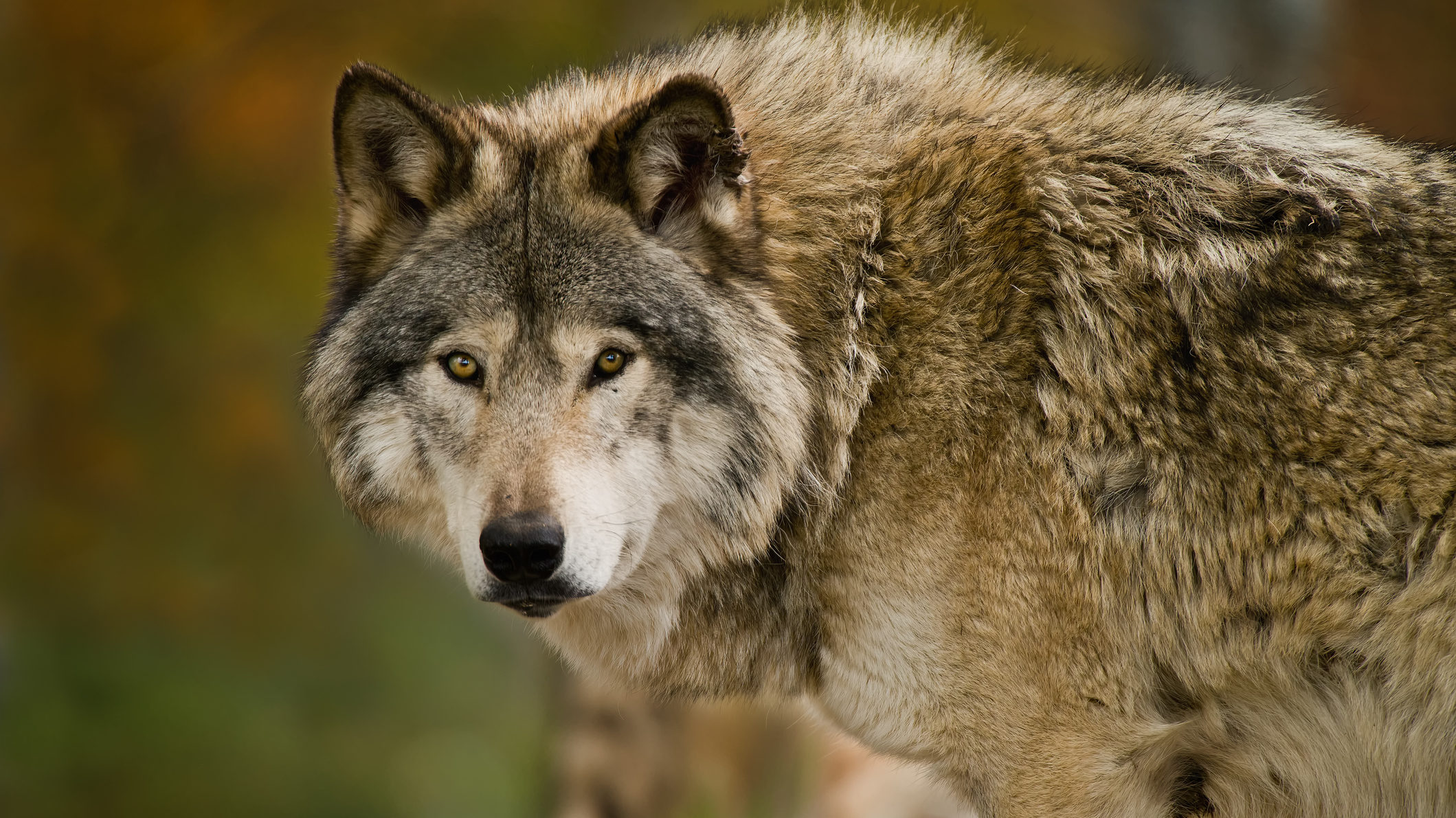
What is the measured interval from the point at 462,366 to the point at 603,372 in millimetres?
381

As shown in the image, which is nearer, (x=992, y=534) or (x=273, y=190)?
(x=992, y=534)

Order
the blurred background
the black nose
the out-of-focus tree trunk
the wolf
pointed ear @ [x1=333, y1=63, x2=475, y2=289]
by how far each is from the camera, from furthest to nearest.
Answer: the blurred background, the out-of-focus tree trunk, pointed ear @ [x1=333, y1=63, x2=475, y2=289], the wolf, the black nose

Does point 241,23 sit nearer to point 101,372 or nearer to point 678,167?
point 101,372

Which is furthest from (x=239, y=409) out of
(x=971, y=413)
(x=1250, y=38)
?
(x=971, y=413)

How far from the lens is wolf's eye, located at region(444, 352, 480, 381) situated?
3.13 metres

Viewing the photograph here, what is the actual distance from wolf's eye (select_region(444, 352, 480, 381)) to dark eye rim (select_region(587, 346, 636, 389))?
305 millimetres

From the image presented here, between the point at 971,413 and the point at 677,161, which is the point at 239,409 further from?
the point at 971,413

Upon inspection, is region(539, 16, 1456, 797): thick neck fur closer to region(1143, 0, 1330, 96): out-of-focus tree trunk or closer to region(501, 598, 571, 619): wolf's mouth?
region(501, 598, 571, 619): wolf's mouth

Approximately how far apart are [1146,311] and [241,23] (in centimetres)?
846

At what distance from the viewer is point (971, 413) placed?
3061mm

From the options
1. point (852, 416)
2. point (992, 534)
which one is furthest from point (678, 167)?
point (992, 534)

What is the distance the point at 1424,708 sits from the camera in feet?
9.51

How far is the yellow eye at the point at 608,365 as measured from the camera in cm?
309

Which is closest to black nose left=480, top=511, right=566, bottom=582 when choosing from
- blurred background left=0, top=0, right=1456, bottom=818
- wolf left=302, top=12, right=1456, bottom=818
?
wolf left=302, top=12, right=1456, bottom=818
